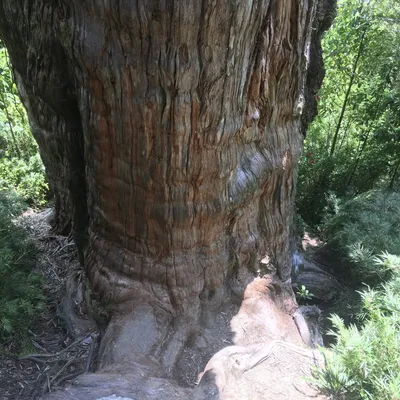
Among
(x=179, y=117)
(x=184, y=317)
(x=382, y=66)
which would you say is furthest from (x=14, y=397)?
(x=382, y=66)

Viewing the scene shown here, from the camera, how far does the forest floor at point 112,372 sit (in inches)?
82.4

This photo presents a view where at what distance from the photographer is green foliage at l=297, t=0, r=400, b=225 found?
546 centimetres

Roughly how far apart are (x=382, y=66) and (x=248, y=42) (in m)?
4.06

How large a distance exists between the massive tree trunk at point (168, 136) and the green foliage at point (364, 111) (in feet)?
8.61

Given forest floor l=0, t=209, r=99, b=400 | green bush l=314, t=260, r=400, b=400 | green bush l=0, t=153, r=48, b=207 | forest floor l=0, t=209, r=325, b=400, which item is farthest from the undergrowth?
green bush l=0, t=153, r=48, b=207

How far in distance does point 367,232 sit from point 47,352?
3.16 m

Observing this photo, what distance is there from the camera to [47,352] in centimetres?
267

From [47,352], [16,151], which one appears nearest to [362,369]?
[47,352]

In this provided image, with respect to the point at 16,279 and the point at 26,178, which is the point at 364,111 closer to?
the point at 26,178

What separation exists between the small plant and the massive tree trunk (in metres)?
0.37

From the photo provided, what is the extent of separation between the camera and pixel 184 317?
2.77 meters

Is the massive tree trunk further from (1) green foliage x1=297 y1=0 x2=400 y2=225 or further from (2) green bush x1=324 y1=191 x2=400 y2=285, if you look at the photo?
(1) green foliage x1=297 y1=0 x2=400 y2=225

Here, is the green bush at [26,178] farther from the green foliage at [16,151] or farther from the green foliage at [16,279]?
the green foliage at [16,279]

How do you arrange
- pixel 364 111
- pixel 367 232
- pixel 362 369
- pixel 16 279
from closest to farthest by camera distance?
pixel 362 369, pixel 16 279, pixel 367 232, pixel 364 111
